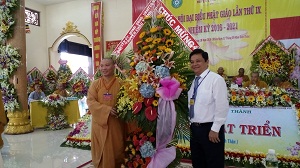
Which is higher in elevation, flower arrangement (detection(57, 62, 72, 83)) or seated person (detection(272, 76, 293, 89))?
flower arrangement (detection(57, 62, 72, 83))

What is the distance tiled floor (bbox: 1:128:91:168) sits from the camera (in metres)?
3.12

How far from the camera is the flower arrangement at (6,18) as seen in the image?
16.1ft

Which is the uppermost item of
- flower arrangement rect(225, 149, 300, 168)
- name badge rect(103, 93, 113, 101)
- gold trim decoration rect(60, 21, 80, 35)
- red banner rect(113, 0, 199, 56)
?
gold trim decoration rect(60, 21, 80, 35)

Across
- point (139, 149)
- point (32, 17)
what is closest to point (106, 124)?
point (139, 149)

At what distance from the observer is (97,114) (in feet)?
7.64

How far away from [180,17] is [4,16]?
4.14m

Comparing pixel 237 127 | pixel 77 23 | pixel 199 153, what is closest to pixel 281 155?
pixel 237 127

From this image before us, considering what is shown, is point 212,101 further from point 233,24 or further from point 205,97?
point 233,24

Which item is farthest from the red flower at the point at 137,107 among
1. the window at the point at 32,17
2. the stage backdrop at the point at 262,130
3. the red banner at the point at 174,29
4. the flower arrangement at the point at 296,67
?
the window at the point at 32,17

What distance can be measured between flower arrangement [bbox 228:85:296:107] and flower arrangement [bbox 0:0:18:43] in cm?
454

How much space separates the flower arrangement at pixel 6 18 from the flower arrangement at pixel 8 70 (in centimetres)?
26

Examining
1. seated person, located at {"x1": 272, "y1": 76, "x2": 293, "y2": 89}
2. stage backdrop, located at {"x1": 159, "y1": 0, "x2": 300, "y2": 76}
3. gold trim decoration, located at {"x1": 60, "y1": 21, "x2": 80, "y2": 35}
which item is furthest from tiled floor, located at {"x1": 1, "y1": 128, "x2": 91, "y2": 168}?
gold trim decoration, located at {"x1": 60, "y1": 21, "x2": 80, "y2": 35}

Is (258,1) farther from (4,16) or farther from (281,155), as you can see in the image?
(4,16)

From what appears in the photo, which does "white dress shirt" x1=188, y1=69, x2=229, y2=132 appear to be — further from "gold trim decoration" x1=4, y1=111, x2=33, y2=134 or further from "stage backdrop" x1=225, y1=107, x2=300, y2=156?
"gold trim decoration" x1=4, y1=111, x2=33, y2=134
